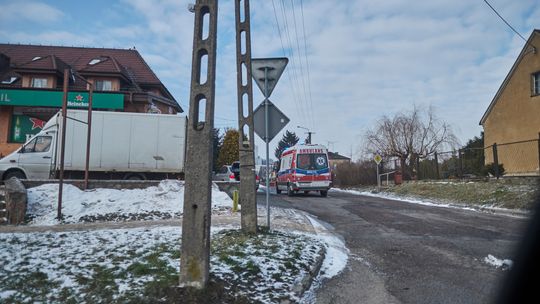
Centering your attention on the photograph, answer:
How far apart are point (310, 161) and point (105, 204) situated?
11.6 metres

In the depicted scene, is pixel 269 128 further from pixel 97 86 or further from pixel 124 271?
pixel 97 86

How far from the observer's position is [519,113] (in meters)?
24.3

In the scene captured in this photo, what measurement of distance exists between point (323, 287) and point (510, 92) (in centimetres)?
2556

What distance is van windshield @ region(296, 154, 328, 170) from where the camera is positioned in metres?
20.8

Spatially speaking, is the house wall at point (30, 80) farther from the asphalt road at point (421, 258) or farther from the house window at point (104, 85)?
the asphalt road at point (421, 258)

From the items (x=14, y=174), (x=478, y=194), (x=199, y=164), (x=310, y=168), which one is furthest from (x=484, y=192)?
(x=14, y=174)

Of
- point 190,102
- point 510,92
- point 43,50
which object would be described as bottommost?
point 190,102

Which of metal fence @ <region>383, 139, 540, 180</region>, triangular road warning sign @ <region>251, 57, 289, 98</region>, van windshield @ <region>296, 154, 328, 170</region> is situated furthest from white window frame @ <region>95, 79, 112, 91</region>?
triangular road warning sign @ <region>251, 57, 289, 98</region>

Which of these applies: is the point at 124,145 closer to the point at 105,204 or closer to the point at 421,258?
the point at 105,204

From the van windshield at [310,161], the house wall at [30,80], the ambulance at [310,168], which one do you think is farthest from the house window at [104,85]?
the van windshield at [310,161]

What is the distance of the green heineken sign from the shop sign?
2.22 m

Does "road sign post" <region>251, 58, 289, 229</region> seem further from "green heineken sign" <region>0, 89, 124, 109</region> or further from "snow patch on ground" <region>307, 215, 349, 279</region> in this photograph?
"green heineken sign" <region>0, 89, 124, 109</region>

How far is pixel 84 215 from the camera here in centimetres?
1084

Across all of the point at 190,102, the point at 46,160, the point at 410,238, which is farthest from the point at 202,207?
the point at 46,160
